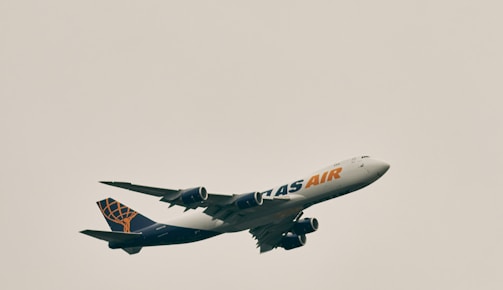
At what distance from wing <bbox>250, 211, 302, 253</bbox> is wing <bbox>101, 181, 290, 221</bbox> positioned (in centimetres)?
705

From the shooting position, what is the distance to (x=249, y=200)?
72.3 metres

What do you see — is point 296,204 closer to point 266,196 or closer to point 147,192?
point 266,196

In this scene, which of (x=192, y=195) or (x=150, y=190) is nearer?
(x=150, y=190)

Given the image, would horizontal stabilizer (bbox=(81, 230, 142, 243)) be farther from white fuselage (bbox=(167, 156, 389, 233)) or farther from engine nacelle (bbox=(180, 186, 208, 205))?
engine nacelle (bbox=(180, 186, 208, 205))

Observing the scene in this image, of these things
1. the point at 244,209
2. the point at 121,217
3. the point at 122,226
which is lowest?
the point at 244,209

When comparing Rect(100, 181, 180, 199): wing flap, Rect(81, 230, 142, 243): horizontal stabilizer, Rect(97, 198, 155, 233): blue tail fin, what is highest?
Rect(97, 198, 155, 233): blue tail fin

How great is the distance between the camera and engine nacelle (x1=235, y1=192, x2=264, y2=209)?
7225cm

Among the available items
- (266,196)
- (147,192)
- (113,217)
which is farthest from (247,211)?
(113,217)

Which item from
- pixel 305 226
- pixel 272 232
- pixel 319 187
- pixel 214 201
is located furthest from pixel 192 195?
pixel 305 226

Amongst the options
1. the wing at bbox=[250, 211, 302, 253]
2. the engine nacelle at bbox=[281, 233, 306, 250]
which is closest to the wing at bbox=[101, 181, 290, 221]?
the wing at bbox=[250, 211, 302, 253]

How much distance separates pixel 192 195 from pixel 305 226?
49.6 feet

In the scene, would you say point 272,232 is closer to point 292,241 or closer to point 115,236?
point 292,241

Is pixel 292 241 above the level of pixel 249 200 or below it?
below

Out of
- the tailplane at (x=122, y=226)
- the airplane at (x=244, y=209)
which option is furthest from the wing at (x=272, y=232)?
the tailplane at (x=122, y=226)
